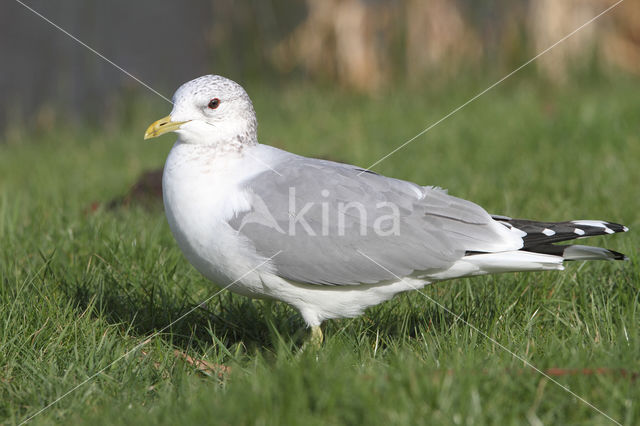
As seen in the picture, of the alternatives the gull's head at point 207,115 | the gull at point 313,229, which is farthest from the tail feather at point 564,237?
the gull's head at point 207,115

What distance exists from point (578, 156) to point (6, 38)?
320 inches

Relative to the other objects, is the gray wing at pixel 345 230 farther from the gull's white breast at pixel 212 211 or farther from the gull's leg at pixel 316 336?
the gull's leg at pixel 316 336

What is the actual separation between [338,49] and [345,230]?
254 inches

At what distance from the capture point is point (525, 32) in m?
8.53

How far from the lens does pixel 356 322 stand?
3588 millimetres

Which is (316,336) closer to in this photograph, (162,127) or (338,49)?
(162,127)

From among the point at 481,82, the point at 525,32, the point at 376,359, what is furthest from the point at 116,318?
the point at 525,32

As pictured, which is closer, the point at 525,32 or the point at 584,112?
the point at 584,112

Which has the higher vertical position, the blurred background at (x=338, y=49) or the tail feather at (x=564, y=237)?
the blurred background at (x=338, y=49)

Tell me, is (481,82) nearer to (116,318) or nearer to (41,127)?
(41,127)

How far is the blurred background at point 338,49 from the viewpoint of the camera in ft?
28.4

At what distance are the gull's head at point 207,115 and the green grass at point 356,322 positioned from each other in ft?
2.75

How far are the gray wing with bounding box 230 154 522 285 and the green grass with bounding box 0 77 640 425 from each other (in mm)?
307

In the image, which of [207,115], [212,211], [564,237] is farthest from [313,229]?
[564,237]
